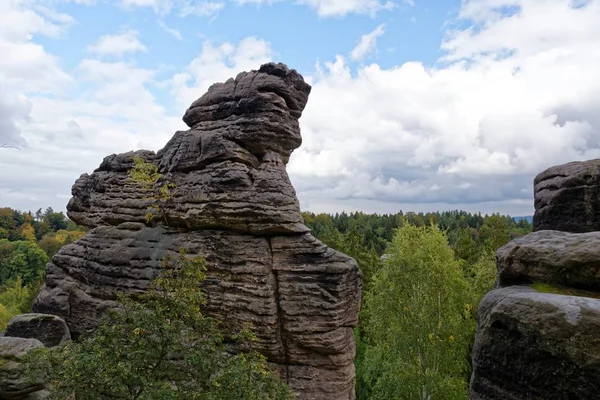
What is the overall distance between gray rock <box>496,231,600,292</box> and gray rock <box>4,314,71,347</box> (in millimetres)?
17773

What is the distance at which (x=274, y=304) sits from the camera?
635 inches

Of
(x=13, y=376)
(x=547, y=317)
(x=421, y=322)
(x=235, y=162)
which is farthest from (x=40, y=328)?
(x=547, y=317)

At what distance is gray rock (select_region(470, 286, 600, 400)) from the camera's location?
485 centimetres

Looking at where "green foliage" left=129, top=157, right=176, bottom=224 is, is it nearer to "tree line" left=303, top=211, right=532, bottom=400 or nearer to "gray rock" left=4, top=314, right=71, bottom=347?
"gray rock" left=4, top=314, right=71, bottom=347

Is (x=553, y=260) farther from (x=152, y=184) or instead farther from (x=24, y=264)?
(x=24, y=264)

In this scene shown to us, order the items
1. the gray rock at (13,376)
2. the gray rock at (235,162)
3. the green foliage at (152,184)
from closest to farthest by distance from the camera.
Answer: the gray rock at (13,376)
the gray rock at (235,162)
the green foliage at (152,184)

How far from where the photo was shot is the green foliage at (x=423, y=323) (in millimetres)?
22281

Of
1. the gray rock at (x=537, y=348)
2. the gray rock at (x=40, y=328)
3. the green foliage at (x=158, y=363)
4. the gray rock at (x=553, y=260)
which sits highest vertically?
the gray rock at (x=553, y=260)

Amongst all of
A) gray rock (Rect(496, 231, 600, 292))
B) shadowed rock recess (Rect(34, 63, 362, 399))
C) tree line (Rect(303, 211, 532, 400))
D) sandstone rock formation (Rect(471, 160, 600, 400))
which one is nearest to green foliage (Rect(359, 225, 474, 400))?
tree line (Rect(303, 211, 532, 400))

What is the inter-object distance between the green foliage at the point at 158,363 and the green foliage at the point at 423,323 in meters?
13.8

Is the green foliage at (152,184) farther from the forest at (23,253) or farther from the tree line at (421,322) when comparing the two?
the tree line at (421,322)

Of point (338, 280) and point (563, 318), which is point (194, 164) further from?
point (563, 318)

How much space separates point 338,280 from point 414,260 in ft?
31.7

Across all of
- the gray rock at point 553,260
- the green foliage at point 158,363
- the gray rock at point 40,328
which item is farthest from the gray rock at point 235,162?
the gray rock at point 553,260
